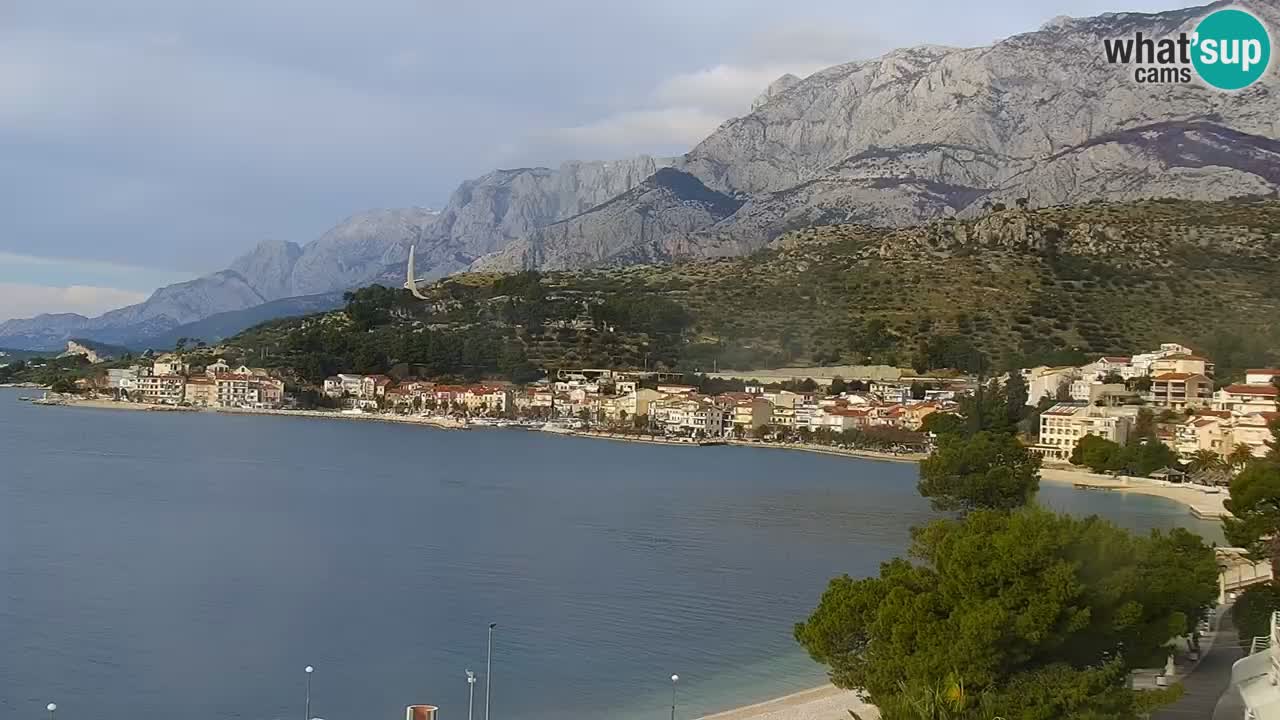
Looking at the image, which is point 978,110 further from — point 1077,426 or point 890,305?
point 1077,426

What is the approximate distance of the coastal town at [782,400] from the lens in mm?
42344

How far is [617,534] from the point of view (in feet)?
79.0

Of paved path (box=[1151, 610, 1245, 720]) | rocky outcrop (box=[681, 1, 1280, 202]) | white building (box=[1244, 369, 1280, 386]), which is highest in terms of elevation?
rocky outcrop (box=[681, 1, 1280, 202])

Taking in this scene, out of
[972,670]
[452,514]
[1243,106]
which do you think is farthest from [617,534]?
[1243,106]

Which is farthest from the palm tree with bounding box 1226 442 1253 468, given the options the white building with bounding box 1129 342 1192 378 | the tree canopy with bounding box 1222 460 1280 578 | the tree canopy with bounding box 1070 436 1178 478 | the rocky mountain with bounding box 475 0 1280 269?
the rocky mountain with bounding box 475 0 1280 269

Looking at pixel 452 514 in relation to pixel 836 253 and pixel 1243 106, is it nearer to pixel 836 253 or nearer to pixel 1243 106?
pixel 836 253

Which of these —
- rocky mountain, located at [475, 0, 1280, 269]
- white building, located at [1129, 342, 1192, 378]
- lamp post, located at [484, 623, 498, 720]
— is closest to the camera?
lamp post, located at [484, 623, 498, 720]

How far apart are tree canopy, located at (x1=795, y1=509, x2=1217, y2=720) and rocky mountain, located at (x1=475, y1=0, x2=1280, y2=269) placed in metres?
68.4

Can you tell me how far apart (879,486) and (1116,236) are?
31.5 m

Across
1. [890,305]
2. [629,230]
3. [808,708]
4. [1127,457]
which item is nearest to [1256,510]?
[808,708]

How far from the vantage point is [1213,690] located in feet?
32.7

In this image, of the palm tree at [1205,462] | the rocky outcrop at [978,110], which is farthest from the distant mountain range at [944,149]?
the palm tree at [1205,462]

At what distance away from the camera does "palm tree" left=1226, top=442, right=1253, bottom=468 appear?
1369 inches

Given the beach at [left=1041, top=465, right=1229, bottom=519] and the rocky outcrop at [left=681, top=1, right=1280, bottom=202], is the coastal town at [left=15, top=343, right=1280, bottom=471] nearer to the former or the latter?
the beach at [left=1041, top=465, right=1229, bottom=519]
